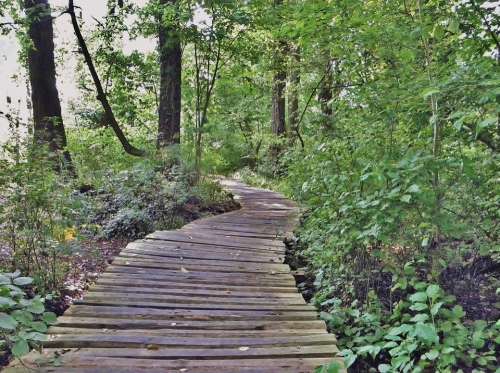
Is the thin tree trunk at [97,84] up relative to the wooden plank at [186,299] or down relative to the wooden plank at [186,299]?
up

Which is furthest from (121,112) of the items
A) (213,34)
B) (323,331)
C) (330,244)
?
(323,331)

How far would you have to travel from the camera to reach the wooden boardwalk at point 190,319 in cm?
274

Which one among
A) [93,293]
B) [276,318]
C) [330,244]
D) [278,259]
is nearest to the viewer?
[276,318]

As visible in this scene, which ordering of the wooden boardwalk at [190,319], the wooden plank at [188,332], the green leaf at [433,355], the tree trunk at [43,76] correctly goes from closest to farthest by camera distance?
1. the green leaf at [433,355]
2. the wooden boardwalk at [190,319]
3. the wooden plank at [188,332]
4. the tree trunk at [43,76]

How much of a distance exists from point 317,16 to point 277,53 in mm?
8836

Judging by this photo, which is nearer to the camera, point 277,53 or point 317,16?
point 317,16

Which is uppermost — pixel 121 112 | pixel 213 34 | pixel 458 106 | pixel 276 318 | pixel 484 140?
pixel 213 34

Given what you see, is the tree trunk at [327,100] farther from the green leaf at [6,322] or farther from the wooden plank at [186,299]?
the green leaf at [6,322]

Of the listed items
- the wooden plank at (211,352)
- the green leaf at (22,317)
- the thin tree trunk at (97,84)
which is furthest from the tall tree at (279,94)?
the green leaf at (22,317)

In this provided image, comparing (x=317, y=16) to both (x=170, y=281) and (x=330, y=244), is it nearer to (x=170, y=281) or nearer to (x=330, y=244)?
(x=330, y=244)

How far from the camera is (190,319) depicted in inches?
136

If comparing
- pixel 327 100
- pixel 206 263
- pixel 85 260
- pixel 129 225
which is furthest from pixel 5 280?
pixel 327 100

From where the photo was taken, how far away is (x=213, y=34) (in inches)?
358

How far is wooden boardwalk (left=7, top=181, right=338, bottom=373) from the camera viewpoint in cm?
274
